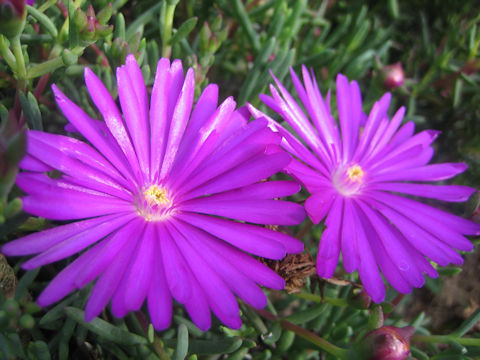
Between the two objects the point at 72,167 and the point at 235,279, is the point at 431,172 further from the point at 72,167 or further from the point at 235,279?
the point at 72,167

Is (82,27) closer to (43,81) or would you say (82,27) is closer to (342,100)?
(43,81)

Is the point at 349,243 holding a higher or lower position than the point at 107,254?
higher

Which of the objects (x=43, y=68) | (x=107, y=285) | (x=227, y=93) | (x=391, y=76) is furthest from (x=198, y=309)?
(x=227, y=93)

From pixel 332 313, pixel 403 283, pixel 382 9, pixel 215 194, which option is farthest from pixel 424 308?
pixel 382 9

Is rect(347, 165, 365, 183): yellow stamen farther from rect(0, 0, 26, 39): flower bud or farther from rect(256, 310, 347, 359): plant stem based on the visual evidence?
rect(0, 0, 26, 39): flower bud

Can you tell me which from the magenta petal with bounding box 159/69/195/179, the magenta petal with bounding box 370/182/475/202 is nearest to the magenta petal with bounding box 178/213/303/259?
the magenta petal with bounding box 159/69/195/179

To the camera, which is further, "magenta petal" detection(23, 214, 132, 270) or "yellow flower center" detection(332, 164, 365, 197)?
"yellow flower center" detection(332, 164, 365, 197)

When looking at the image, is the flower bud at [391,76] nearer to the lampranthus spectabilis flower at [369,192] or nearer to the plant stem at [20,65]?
the lampranthus spectabilis flower at [369,192]
